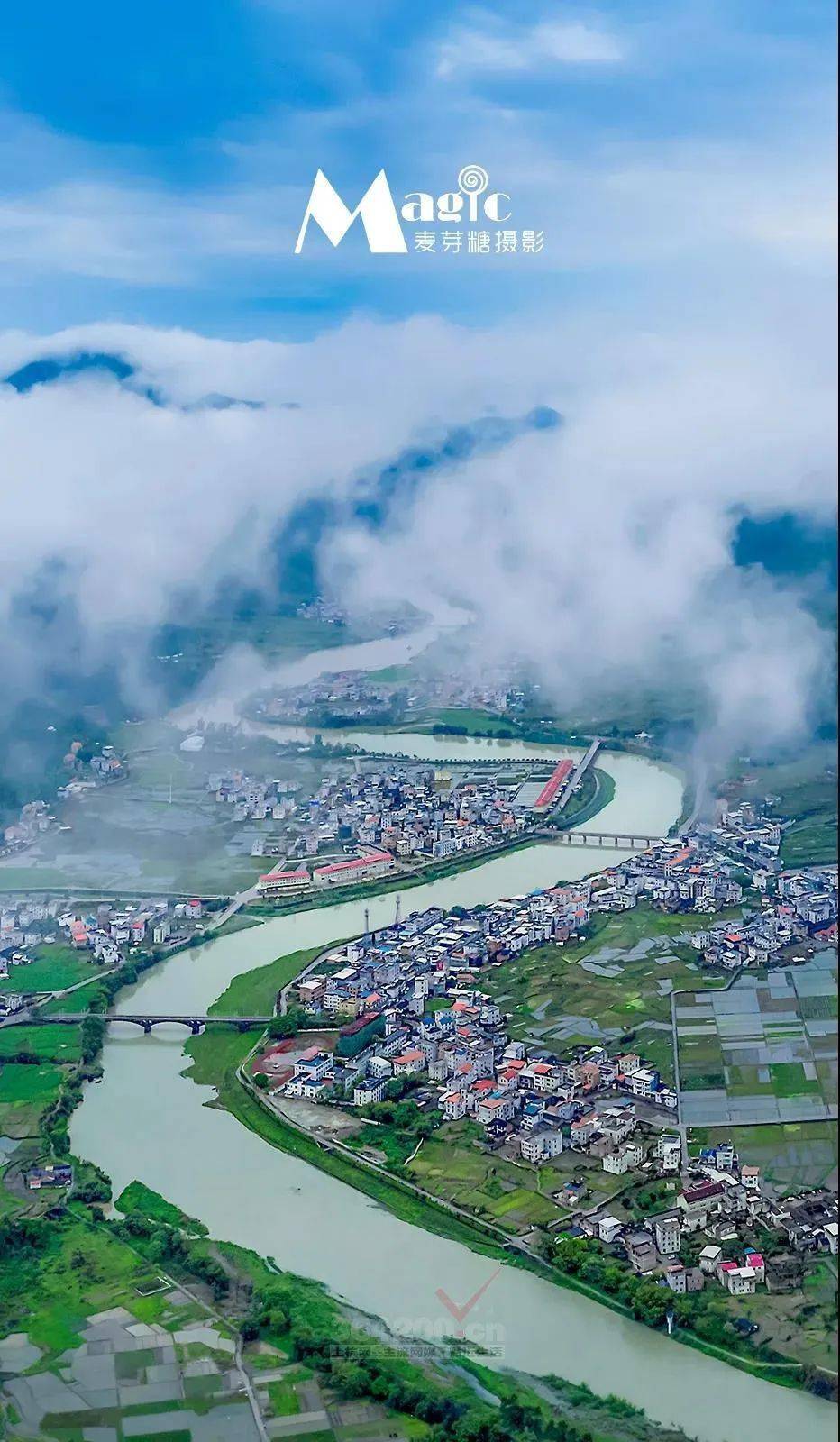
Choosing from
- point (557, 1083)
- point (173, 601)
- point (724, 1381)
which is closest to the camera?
point (724, 1381)

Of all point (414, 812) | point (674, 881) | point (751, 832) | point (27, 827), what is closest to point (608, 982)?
point (674, 881)

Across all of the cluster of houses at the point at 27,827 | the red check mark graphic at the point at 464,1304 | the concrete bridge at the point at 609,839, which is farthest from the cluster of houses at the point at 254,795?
the red check mark graphic at the point at 464,1304

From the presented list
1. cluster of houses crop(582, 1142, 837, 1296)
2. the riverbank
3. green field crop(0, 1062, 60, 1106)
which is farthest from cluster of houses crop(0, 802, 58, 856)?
cluster of houses crop(582, 1142, 837, 1296)

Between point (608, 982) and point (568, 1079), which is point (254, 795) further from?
point (568, 1079)

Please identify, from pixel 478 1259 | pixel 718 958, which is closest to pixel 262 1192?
pixel 478 1259

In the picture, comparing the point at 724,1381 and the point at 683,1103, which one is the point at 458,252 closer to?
the point at 683,1103

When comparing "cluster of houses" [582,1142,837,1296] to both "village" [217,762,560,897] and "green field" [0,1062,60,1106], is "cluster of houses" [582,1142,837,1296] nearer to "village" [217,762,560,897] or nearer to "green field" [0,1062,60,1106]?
"green field" [0,1062,60,1106]
